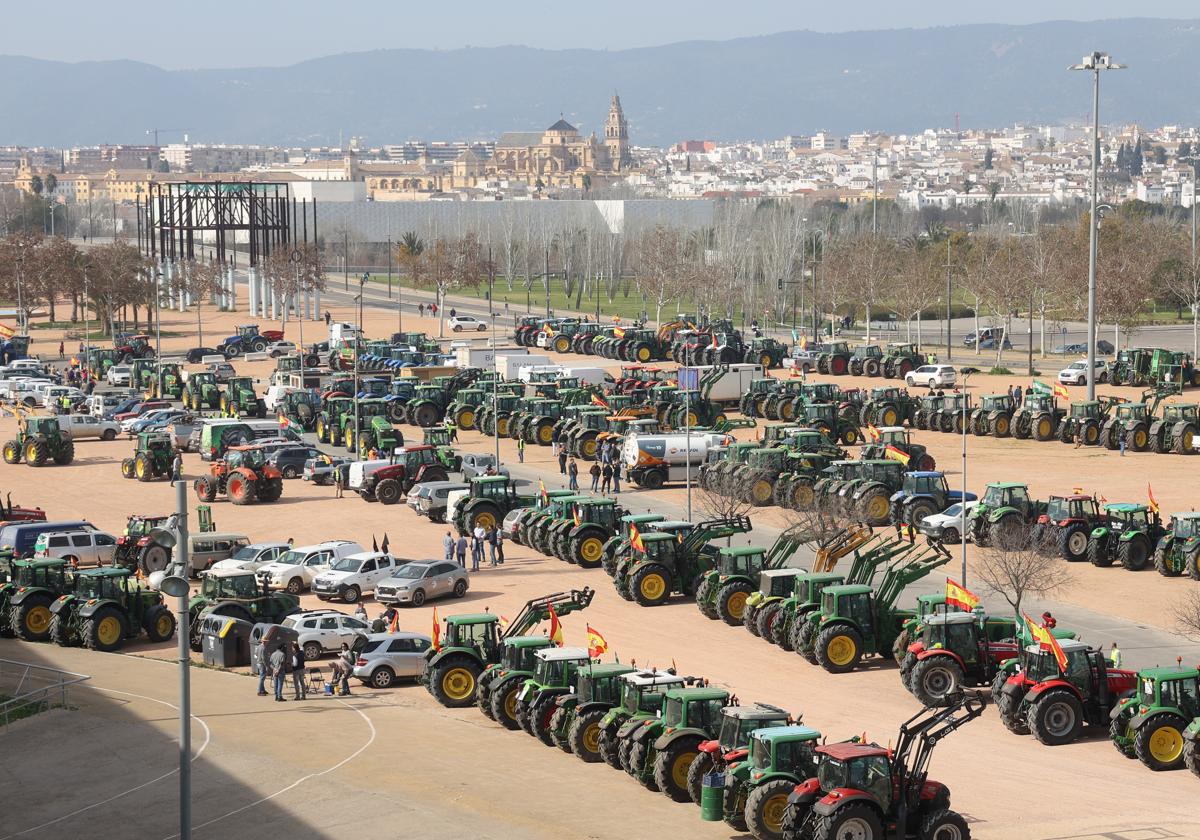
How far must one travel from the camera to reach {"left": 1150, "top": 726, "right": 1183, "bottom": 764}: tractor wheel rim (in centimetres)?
2359

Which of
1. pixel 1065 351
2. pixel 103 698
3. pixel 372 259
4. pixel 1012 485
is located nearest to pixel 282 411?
pixel 1012 485

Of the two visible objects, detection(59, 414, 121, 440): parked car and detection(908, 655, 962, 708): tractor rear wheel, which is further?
detection(59, 414, 121, 440): parked car

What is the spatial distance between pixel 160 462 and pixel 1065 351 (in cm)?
5277

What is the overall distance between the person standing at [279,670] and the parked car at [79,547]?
38.1ft

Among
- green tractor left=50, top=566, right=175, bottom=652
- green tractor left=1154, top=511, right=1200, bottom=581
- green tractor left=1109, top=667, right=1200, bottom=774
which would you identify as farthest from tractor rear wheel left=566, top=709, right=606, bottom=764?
green tractor left=1154, top=511, right=1200, bottom=581

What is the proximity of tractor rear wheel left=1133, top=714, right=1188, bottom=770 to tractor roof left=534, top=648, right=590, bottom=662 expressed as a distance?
7.49m

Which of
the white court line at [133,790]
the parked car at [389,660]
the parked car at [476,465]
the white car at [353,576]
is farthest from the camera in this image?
the parked car at [476,465]

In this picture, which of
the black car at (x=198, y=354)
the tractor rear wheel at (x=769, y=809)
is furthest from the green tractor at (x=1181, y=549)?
the black car at (x=198, y=354)

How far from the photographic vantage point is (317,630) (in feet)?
101

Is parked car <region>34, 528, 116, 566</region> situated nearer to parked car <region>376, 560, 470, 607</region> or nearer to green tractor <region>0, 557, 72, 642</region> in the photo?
green tractor <region>0, 557, 72, 642</region>

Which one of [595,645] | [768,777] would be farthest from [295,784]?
[768,777]

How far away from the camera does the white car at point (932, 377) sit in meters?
71.2

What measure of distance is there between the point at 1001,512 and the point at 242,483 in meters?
19.9

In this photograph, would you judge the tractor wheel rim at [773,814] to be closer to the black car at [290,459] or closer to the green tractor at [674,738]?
the green tractor at [674,738]
